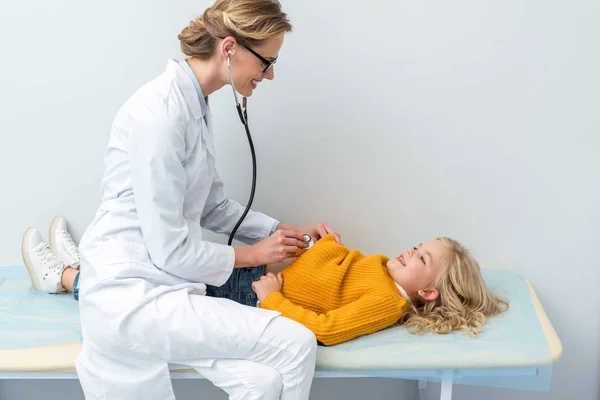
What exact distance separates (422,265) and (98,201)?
3.61 feet

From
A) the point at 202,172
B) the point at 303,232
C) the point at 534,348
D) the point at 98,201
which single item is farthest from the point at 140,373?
the point at 534,348

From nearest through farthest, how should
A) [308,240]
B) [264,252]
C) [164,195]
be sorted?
1. [164,195]
2. [264,252]
3. [308,240]

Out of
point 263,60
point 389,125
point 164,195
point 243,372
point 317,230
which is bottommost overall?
point 243,372

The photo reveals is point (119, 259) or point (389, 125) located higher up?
point (389, 125)

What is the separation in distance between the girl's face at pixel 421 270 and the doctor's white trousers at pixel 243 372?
39cm

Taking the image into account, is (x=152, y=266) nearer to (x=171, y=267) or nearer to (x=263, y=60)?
(x=171, y=267)

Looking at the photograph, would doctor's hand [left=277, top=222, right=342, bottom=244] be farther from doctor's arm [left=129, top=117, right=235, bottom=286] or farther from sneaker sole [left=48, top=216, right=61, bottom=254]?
sneaker sole [left=48, top=216, right=61, bottom=254]

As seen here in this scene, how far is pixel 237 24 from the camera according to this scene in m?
1.64

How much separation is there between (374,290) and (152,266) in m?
0.58

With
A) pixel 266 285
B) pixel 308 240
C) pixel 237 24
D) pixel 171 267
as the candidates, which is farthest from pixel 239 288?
pixel 237 24

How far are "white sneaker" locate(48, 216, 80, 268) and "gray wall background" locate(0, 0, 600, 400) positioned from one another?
0.06 m

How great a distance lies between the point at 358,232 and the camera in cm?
224

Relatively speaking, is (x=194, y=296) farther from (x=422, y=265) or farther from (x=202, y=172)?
(x=422, y=265)

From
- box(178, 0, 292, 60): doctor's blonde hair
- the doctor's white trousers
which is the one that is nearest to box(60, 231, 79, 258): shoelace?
the doctor's white trousers
